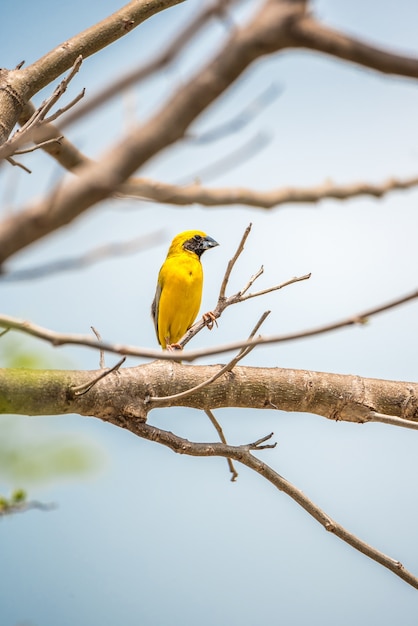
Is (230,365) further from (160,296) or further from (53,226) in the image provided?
(160,296)

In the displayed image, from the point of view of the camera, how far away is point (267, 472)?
11.6 ft

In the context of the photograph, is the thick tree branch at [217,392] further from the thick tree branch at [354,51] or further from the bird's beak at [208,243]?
the bird's beak at [208,243]

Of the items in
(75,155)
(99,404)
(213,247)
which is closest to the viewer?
(99,404)

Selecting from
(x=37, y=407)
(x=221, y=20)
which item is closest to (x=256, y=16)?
(x=221, y=20)

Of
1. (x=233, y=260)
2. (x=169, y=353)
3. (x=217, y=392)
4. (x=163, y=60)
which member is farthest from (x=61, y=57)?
(x=163, y=60)

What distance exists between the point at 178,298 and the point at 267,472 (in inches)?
152

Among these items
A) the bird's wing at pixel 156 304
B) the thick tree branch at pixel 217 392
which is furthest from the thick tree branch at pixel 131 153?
the bird's wing at pixel 156 304

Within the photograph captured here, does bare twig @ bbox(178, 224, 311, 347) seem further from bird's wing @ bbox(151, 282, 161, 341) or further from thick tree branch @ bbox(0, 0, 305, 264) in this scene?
bird's wing @ bbox(151, 282, 161, 341)

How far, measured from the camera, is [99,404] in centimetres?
349

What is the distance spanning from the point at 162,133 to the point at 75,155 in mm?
3605

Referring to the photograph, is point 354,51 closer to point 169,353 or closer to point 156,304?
point 169,353

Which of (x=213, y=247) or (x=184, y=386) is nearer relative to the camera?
(x=184, y=386)

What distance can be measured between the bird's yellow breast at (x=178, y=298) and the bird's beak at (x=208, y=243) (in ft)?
2.38

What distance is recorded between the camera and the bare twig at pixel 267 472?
338 centimetres
